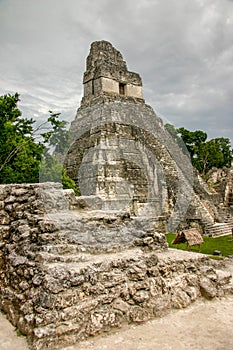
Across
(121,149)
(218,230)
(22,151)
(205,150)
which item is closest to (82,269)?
(22,151)

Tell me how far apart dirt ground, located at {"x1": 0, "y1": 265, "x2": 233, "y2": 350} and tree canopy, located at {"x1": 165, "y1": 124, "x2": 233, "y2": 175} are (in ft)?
89.4

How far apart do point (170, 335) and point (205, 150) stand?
98.0ft

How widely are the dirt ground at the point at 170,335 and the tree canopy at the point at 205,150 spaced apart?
27.3 metres

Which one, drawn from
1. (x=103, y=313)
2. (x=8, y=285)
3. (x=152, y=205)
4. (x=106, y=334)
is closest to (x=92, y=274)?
(x=103, y=313)

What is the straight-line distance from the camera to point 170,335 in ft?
10.7

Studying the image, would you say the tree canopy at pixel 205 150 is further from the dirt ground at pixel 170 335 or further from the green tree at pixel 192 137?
the dirt ground at pixel 170 335

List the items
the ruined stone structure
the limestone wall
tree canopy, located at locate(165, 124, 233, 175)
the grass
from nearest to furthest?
the limestone wall
the grass
the ruined stone structure
tree canopy, located at locate(165, 124, 233, 175)

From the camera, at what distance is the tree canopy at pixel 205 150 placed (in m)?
31.4

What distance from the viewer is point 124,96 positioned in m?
14.0

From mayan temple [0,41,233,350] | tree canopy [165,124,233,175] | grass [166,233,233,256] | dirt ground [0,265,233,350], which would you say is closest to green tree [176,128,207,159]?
tree canopy [165,124,233,175]

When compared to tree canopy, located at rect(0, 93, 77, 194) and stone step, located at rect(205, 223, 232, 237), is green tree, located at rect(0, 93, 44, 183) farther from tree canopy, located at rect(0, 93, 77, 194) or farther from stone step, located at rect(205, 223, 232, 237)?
stone step, located at rect(205, 223, 232, 237)

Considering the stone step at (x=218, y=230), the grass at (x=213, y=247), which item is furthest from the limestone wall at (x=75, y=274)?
the stone step at (x=218, y=230)

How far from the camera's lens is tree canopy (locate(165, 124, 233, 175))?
3136 centimetres

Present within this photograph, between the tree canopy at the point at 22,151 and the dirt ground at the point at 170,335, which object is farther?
the tree canopy at the point at 22,151
